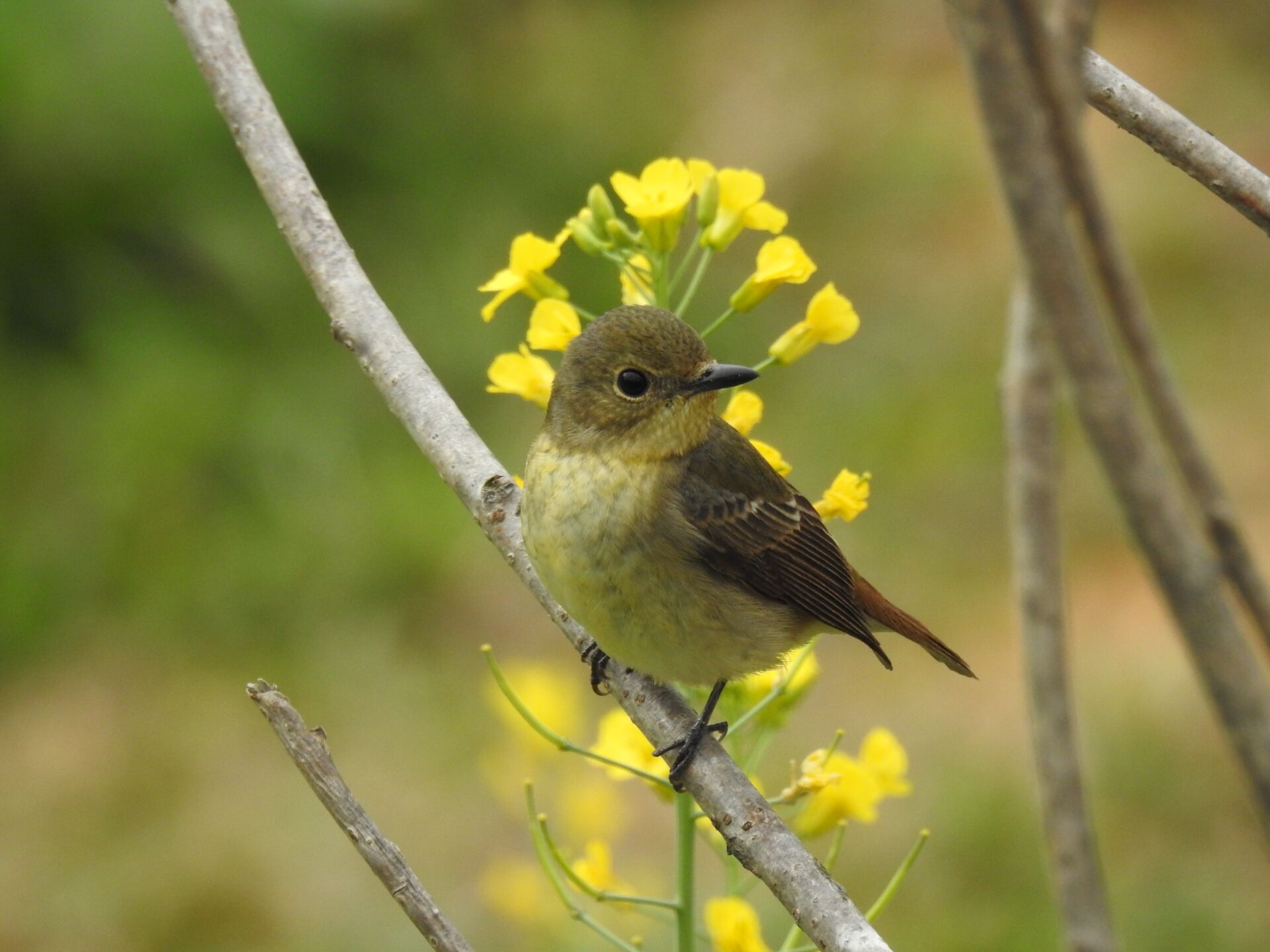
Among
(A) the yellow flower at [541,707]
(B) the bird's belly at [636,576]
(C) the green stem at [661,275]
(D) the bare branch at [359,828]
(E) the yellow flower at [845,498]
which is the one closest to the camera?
(D) the bare branch at [359,828]

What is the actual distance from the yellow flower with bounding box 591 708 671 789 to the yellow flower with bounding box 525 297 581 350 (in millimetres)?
598

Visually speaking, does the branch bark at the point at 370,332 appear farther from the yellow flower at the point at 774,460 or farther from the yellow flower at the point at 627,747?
the yellow flower at the point at 774,460

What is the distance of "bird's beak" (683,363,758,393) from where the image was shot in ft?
8.14

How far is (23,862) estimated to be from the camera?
4961mm

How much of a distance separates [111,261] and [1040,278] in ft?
17.5

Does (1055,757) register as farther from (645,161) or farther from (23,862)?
(645,161)

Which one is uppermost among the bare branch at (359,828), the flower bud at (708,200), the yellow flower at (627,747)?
the flower bud at (708,200)

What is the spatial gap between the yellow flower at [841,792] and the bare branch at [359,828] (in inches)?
26.4

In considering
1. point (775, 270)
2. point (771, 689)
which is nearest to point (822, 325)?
point (775, 270)

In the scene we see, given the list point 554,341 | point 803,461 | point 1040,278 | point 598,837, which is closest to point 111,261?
point 803,461

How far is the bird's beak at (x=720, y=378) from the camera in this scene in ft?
8.14

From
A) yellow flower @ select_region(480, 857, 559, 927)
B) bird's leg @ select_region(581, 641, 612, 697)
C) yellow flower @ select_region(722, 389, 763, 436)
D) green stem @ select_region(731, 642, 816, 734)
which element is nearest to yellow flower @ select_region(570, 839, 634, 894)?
green stem @ select_region(731, 642, 816, 734)

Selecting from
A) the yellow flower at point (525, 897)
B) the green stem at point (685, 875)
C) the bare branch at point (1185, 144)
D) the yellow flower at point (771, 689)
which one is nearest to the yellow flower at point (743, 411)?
the yellow flower at point (771, 689)

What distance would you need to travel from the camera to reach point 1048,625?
7.41 feet
